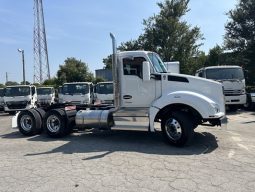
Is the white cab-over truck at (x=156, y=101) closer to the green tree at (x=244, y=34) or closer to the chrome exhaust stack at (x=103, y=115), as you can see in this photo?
the chrome exhaust stack at (x=103, y=115)

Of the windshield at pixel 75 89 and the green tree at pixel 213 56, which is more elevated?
the green tree at pixel 213 56

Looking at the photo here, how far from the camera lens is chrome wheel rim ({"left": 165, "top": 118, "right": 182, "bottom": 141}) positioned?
9.56 metres

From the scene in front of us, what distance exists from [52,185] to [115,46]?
4974 mm

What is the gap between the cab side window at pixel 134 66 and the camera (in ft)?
34.0

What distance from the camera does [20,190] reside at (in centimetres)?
625

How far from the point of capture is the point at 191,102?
948cm

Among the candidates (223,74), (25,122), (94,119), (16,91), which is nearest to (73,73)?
(16,91)

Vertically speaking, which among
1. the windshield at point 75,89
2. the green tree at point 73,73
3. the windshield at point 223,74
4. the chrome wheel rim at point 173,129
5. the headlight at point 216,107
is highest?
the green tree at point 73,73

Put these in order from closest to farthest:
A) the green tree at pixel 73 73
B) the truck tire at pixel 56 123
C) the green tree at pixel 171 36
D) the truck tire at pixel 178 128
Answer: the truck tire at pixel 178 128 < the truck tire at pixel 56 123 < the green tree at pixel 171 36 < the green tree at pixel 73 73

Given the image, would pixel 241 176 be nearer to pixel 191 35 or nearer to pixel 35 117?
pixel 35 117

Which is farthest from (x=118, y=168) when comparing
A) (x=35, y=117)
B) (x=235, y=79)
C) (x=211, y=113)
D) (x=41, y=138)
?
(x=235, y=79)

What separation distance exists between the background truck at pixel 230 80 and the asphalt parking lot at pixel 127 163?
27.8 ft

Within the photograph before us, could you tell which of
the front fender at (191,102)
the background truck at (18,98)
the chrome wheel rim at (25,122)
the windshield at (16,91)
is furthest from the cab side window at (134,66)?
the windshield at (16,91)

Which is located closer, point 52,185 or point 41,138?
point 52,185
